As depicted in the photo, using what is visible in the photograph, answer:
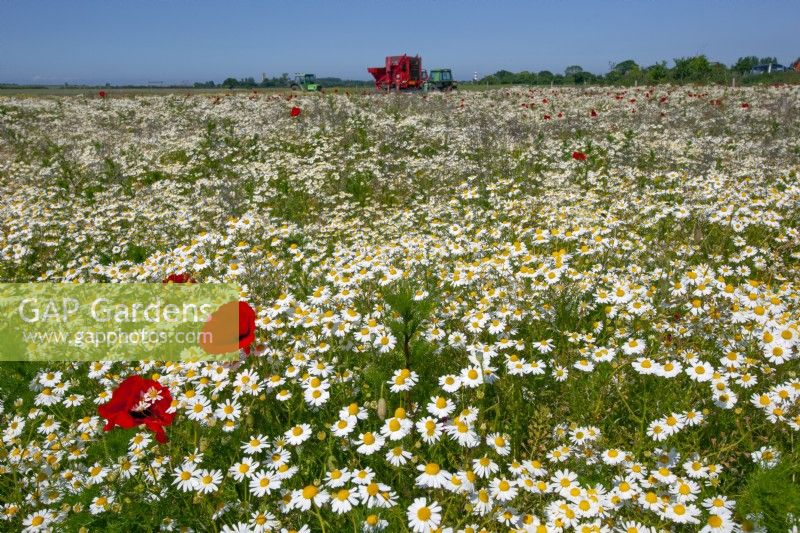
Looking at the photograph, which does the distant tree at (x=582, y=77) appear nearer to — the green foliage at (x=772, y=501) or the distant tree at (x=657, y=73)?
the distant tree at (x=657, y=73)

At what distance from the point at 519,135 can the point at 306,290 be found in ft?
23.6

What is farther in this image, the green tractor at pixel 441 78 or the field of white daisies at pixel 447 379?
the green tractor at pixel 441 78

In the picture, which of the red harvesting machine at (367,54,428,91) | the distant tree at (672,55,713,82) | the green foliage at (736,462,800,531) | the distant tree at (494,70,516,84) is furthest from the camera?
the distant tree at (494,70,516,84)

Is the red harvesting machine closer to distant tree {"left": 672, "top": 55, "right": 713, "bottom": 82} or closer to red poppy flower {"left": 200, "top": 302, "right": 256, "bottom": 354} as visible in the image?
distant tree {"left": 672, "top": 55, "right": 713, "bottom": 82}

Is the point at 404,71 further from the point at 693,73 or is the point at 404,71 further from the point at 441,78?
the point at 693,73

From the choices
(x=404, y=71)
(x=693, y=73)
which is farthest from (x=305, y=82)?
(x=693, y=73)

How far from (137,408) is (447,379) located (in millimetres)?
1439

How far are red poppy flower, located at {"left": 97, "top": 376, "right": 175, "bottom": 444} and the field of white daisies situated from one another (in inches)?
0.7

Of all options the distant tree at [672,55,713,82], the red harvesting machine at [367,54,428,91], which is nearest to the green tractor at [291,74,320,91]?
the red harvesting machine at [367,54,428,91]
